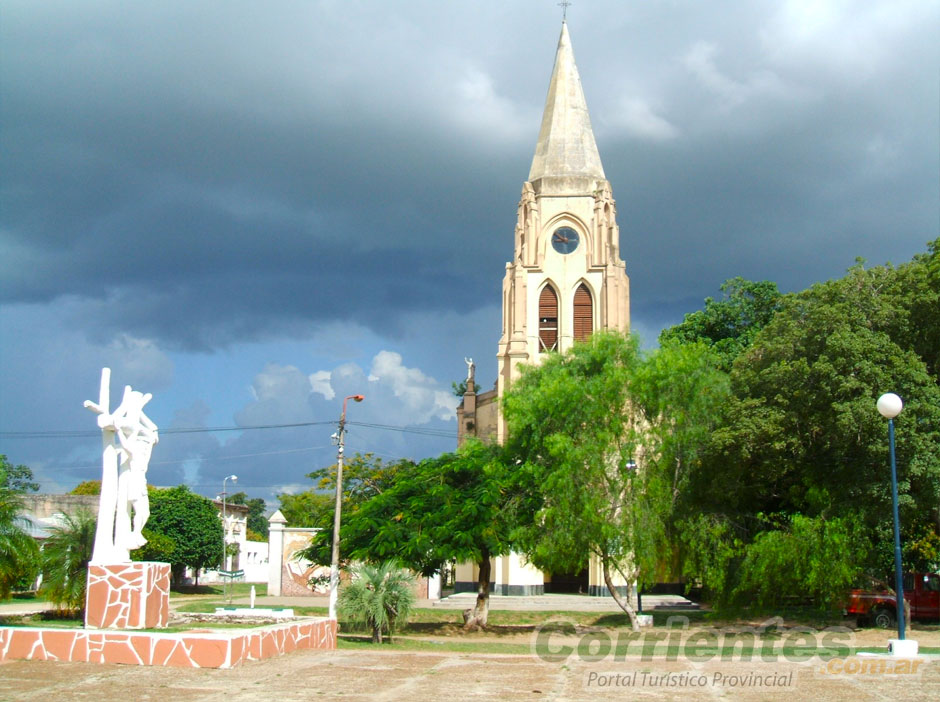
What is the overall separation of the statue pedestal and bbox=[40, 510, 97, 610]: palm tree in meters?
9.78

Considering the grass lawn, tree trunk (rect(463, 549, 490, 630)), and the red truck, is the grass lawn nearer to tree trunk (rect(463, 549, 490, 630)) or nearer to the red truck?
tree trunk (rect(463, 549, 490, 630))

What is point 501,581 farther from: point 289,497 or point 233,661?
point 289,497

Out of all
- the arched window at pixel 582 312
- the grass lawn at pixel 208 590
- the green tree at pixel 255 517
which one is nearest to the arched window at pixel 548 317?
the arched window at pixel 582 312

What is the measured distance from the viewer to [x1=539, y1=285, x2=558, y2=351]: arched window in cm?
4116

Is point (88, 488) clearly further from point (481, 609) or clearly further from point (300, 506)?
point (481, 609)

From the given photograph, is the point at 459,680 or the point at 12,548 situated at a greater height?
the point at 12,548

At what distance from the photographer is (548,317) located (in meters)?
41.4

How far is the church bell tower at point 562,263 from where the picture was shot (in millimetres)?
40688

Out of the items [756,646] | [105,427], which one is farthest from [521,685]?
[756,646]

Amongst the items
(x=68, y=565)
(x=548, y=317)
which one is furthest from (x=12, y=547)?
(x=548, y=317)

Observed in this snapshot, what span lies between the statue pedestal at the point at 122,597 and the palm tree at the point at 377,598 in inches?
224

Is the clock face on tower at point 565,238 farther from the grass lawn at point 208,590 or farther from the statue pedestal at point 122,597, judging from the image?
the statue pedestal at point 122,597

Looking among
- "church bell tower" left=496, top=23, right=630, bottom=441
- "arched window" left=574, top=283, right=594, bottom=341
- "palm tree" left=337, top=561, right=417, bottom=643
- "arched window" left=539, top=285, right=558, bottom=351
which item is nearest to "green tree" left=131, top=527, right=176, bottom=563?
"church bell tower" left=496, top=23, right=630, bottom=441

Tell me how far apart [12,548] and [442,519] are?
35.4 feet
